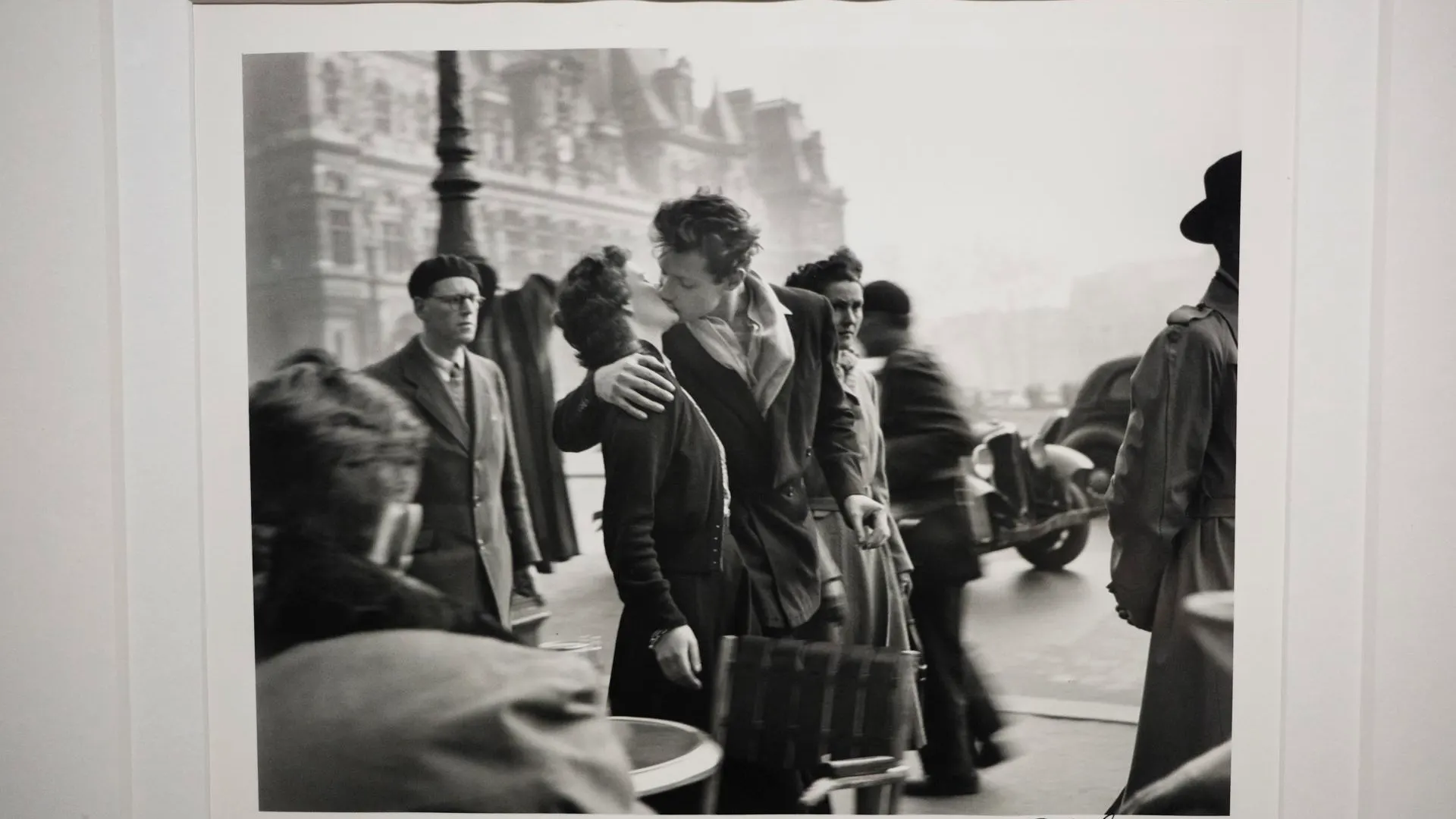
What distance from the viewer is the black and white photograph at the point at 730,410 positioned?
168 cm

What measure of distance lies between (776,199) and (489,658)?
3.64ft

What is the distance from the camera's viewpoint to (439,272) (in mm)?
1693

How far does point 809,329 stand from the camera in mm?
1705

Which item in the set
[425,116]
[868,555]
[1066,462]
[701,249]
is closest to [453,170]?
[425,116]

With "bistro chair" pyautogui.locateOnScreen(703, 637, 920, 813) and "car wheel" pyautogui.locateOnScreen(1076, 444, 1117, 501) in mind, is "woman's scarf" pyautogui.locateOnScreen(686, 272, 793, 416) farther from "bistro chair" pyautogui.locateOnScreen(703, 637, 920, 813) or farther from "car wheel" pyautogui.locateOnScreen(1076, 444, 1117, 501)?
"car wheel" pyautogui.locateOnScreen(1076, 444, 1117, 501)

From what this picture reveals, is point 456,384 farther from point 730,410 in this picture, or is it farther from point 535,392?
point 730,410

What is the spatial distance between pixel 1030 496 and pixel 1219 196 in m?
0.71

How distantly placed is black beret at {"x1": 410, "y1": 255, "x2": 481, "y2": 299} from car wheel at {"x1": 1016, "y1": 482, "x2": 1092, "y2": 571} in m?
1.25

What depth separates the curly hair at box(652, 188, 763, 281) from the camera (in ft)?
5.53

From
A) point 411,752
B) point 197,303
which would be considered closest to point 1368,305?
point 411,752

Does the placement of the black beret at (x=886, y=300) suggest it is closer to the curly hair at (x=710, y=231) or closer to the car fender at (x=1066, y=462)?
the curly hair at (x=710, y=231)

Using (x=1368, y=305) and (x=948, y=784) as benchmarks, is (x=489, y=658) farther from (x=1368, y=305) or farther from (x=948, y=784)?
(x=1368, y=305)

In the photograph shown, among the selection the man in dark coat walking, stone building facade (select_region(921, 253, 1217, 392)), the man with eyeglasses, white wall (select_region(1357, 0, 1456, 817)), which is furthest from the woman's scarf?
white wall (select_region(1357, 0, 1456, 817))

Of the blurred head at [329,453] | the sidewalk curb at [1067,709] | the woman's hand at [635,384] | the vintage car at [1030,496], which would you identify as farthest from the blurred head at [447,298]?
the sidewalk curb at [1067,709]
